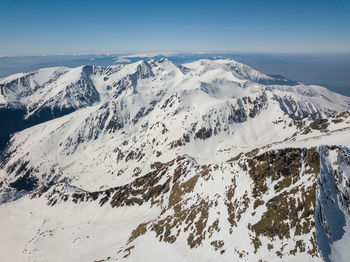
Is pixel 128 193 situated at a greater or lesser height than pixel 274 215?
lesser

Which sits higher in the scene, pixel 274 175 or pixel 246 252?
pixel 274 175

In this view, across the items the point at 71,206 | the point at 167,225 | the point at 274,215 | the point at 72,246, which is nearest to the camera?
the point at 274,215

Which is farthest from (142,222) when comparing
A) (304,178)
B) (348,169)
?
(348,169)

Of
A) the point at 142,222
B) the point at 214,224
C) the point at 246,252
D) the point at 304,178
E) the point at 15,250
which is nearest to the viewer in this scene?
the point at 246,252

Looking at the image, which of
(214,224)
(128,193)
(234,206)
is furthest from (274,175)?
(128,193)

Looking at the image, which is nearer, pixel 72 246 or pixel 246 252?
pixel 246 252

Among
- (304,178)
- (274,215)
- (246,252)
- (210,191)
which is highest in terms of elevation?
(304,178)

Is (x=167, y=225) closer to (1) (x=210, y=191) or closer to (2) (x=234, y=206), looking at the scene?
(1) (x=210, y=191)

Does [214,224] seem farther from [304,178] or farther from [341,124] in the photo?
[341,124]

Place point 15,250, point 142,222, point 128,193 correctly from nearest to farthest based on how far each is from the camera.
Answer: point 142,222
point 15,250
point 128,193
